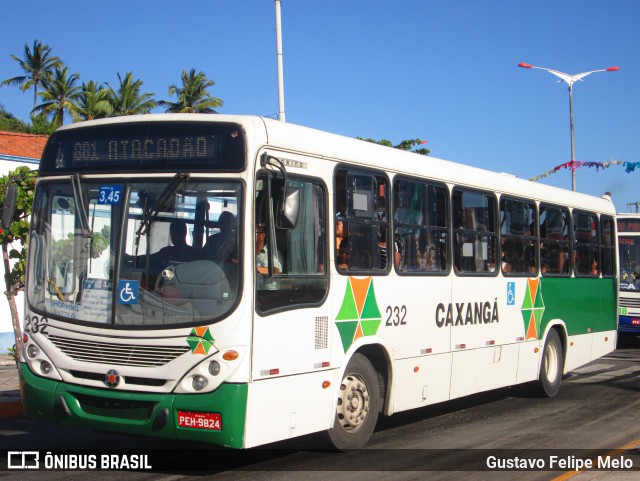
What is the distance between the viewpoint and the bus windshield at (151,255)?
731 centimetres

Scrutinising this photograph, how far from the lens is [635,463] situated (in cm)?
860

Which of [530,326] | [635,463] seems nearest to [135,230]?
[635,463]

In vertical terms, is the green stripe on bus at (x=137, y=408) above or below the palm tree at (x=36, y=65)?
below

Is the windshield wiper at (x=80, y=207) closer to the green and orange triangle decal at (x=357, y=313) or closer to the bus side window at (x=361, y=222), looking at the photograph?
the bus side window at (x=361, y=222)

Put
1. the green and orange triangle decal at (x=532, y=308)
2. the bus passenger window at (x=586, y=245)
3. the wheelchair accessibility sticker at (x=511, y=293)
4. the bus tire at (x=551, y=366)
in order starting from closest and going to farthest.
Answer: the wheelchair accessibility sticker at (x=511, y=293), the green and orange triangle decal at (x=532, y=308), the bus tire at (x=551, y=366), the bus passenger window at (x=586, y=245)

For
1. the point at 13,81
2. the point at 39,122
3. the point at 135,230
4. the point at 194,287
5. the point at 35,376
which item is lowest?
the point at 35,376

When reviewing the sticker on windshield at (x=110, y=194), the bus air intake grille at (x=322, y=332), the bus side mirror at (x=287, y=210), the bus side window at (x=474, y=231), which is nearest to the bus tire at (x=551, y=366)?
the bus side window at (x=474, y=231)

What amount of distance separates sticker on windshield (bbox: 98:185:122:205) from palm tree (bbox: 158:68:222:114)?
45.9 metres

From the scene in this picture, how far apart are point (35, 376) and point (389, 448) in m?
3.72

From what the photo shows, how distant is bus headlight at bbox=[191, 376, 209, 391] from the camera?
714cm

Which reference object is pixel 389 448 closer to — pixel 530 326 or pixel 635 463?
pixel 635 463

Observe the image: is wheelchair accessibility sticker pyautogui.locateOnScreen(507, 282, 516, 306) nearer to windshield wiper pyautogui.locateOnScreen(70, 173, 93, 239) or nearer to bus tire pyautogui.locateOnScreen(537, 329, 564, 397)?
bus tire pyautogui.locateOnScreen(537, 329, 564, 397)

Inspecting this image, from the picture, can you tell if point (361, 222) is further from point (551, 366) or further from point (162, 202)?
point (551, 366)

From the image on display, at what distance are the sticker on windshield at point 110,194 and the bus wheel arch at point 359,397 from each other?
283 cm
